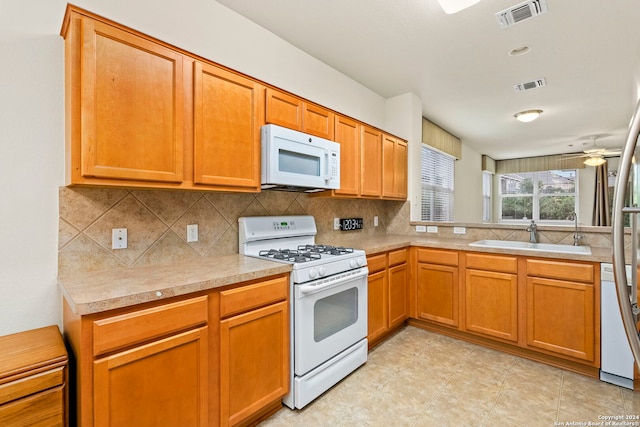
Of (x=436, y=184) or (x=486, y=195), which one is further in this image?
(x=486, y=195)

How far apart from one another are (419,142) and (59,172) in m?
3.53

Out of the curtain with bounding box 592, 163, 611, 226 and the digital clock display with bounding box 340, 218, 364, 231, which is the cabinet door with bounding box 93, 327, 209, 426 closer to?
the digital clock display with bounding box 340, 218, 364, 231

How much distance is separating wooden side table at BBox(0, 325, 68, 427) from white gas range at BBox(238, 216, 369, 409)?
1048 mm

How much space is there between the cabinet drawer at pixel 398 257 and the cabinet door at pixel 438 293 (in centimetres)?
17

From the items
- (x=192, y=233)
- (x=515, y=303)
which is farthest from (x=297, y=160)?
(x=515, y=303)

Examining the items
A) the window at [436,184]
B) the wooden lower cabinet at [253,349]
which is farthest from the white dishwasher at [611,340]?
A: the window at [436,184]

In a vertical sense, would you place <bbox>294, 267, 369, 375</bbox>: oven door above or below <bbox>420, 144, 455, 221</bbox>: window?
below

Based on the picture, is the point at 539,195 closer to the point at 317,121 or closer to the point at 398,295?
the point at 398,295

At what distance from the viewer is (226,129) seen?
184 cm

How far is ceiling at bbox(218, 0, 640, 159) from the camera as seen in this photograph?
7.26 ft

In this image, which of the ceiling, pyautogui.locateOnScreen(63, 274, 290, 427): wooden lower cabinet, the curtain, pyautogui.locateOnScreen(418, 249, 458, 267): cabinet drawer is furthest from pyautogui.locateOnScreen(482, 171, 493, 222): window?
pyautogui.locateOnScreen(63, 274, 290, 427): wooden lower cabinet

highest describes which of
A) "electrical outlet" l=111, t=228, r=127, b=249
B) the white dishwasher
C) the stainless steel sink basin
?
"electrical outlet" l=111, t=228, r=127, b=249

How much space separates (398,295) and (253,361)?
1.67 meters

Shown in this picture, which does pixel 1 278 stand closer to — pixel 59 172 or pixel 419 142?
pixel 59 172
